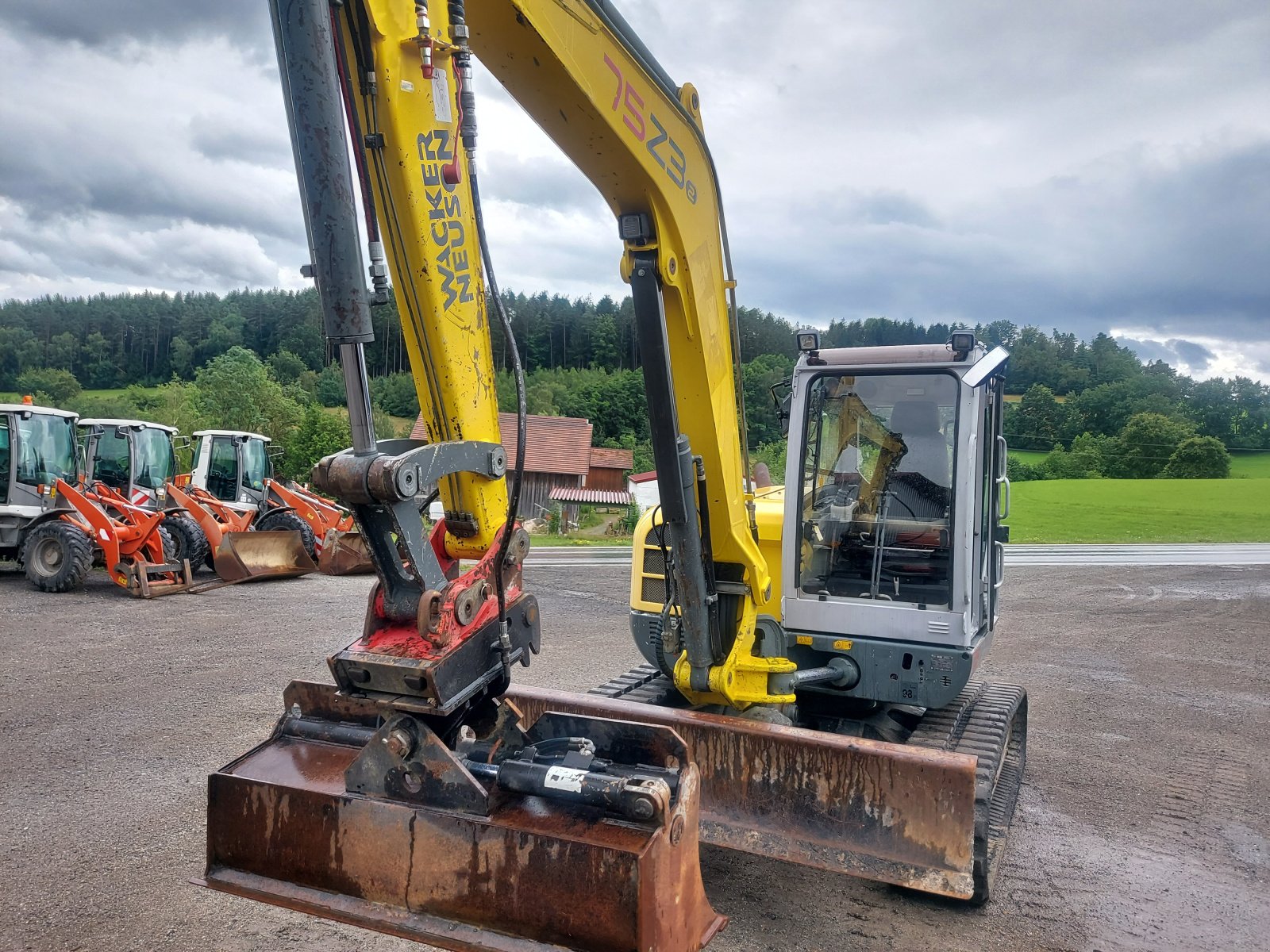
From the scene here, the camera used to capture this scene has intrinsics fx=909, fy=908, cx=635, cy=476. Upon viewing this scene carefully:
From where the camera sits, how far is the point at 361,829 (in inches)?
99.6

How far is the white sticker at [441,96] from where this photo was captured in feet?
8.24

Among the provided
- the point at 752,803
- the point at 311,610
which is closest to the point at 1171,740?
the point at 752,803

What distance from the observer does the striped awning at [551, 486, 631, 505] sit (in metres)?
39.3

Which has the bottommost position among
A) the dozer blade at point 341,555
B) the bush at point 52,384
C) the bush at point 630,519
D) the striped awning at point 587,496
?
the bush at point 630,519

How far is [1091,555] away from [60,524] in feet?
65.0

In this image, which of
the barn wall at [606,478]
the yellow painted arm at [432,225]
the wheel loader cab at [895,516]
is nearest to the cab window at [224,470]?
the wheel loader cab at [895,516]

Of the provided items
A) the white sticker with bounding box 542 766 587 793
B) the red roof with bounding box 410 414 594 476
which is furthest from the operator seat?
the red roof with bounding box 410 414 594 476

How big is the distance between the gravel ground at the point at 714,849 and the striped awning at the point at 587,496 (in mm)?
27885

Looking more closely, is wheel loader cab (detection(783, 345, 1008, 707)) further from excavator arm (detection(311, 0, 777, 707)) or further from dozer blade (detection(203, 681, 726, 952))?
dozer blade (detection(203, 681, 726, 952))

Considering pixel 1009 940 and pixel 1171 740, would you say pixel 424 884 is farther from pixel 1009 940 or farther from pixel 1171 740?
pixel 1171 740

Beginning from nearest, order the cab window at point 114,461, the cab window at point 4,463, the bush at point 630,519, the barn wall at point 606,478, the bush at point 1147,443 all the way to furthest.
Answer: the cab window at point 4,463
the cab window at point 114,461
the bush at point 630,519
the barn wall at point 606,478
the bush at point 1147,443

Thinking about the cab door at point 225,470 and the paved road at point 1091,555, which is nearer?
the cab door at point 225,470

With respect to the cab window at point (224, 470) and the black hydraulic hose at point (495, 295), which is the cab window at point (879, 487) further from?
the cab window at point (224, 470)

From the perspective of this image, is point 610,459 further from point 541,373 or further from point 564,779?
point 564,779
